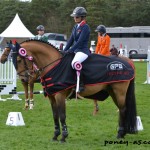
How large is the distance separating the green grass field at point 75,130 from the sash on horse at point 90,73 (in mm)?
1031

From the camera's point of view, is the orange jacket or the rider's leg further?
the orange jacket

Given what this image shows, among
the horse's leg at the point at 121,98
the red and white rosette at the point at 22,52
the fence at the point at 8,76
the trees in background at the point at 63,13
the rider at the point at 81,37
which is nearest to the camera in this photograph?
the red and white rosette at the point at 22,52

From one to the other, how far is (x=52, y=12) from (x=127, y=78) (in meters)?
62.6

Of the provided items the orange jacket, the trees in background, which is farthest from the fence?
the trees in background

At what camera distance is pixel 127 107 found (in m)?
9.12

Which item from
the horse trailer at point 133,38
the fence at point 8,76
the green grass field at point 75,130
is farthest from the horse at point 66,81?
the horse trailer at point 133,38

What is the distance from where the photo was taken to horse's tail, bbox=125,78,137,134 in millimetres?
9008

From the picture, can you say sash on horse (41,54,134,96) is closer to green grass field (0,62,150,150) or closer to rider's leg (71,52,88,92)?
rider's leg (71,52,88,92)

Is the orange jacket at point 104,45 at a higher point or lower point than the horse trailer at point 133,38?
lower

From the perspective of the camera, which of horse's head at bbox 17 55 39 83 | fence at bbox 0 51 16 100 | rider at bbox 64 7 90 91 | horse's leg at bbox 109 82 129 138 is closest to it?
horse's head at bbox 17 55 39 83

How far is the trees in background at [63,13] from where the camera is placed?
2628 inches

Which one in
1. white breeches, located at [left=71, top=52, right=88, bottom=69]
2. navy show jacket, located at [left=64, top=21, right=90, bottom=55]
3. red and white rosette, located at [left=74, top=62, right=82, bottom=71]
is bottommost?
red and white rosette, located at [left=74, top=62, right=82, bottom=71]

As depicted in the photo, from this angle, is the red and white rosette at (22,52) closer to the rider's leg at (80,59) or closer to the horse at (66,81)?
the horse at (66,81)

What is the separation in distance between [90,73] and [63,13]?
60158mm
